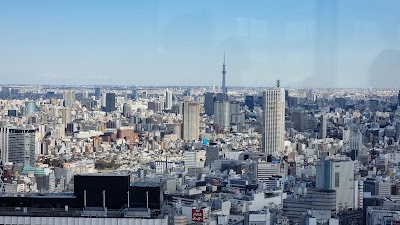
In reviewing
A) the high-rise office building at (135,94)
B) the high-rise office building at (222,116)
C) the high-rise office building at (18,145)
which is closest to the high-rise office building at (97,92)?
the high-rise office building at (135,94)


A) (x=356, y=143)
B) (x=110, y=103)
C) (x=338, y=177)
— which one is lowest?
(x=338, y=177)

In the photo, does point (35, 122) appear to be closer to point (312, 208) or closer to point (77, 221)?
point (312, 208)

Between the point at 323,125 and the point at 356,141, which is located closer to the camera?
the point at 356,141

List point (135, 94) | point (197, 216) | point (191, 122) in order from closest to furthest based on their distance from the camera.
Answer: point (197, 216), point (135, 94), point (191, 122)

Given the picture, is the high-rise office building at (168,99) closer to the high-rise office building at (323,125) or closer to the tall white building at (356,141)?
the high-rise office building at (323,125)

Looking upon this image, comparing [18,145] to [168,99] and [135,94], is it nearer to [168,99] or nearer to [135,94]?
[135,94]

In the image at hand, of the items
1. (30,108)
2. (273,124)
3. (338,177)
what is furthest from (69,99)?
(338,177)

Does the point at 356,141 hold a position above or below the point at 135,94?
below

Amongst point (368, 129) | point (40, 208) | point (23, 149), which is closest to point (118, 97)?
point (23, 149)
